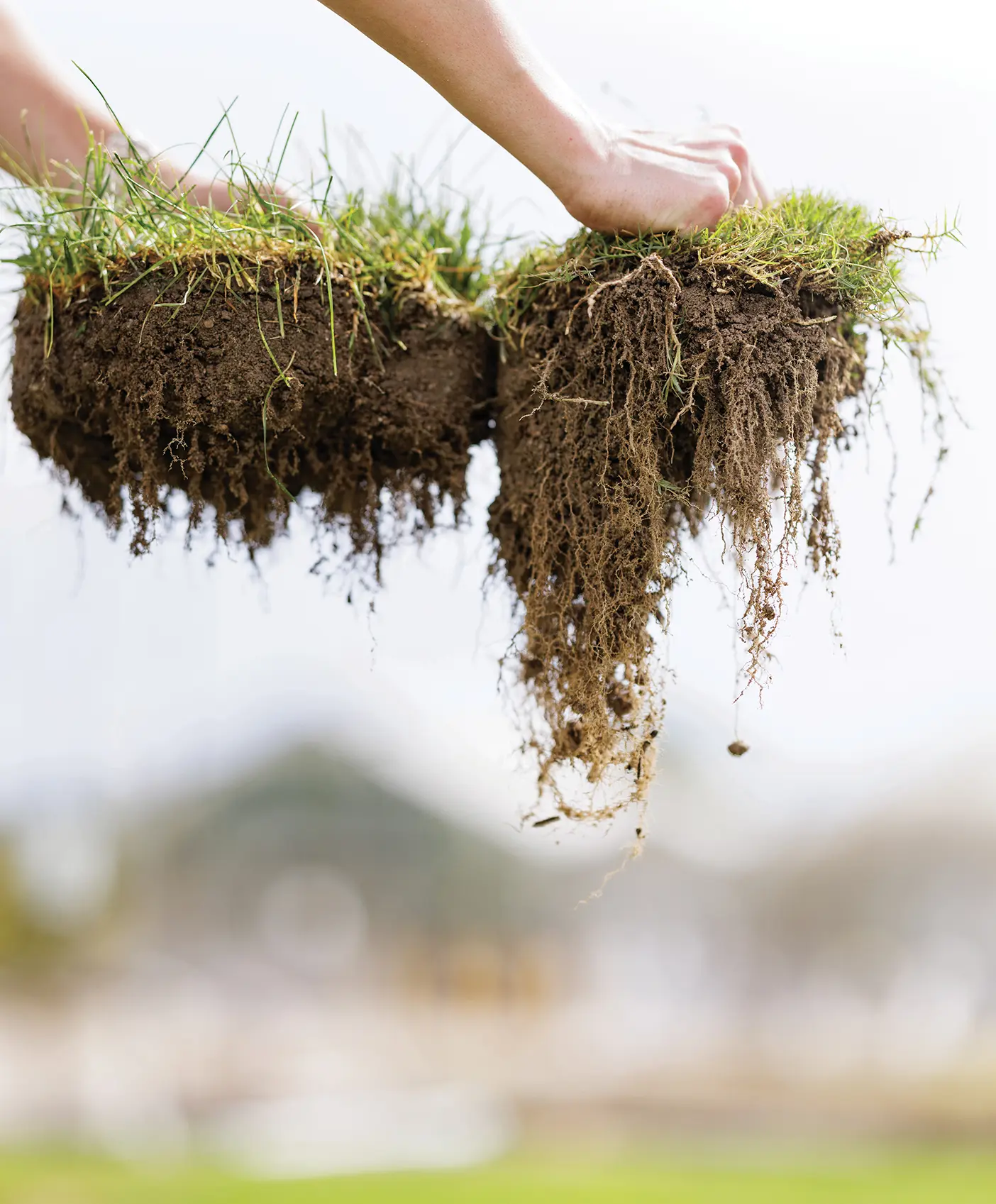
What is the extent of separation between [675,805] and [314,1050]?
13.2ft

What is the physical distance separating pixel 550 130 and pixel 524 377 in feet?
0.54

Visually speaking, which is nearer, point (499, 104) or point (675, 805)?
point (499, 104)

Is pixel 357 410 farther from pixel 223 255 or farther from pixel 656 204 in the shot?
pixel 656 204

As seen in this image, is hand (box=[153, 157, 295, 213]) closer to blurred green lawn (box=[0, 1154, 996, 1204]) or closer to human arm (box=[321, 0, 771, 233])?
human arm (box=[321, 0, 771, 233])

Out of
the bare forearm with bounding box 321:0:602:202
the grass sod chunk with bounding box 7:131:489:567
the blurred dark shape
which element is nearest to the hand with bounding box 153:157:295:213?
the grass sod chunk with bounding box 7:131:489:567

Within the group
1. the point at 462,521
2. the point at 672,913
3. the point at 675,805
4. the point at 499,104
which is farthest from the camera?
the point at 672,913

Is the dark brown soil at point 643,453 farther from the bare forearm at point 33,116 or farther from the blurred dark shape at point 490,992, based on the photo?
the blurred dark shape at point 490,992

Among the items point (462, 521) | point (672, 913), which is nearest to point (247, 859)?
point (672, 913)

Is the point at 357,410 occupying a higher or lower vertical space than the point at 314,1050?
higher

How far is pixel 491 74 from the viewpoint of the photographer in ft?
1.97

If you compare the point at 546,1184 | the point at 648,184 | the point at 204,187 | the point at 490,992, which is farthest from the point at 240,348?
the point at 490,992

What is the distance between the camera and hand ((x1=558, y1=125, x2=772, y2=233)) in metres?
0.64

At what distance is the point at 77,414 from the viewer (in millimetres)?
720

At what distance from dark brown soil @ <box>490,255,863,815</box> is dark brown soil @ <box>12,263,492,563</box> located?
0.21ft
